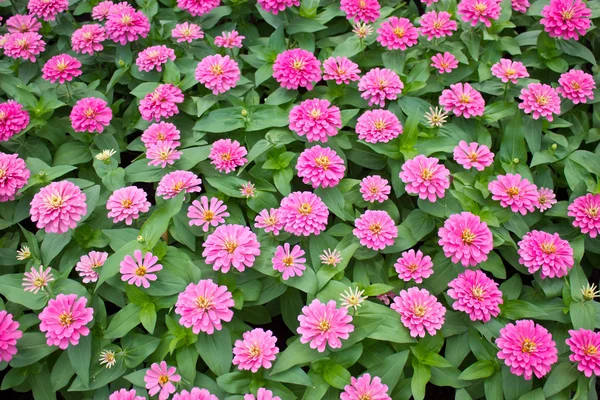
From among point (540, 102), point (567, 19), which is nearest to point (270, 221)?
point (540, 102)

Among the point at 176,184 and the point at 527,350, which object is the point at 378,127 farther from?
the point at 527,350

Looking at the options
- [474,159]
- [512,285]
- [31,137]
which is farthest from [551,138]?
[31,137]

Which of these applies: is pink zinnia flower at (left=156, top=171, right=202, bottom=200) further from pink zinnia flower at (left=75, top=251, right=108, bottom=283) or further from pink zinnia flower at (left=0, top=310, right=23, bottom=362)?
pink zinnia flower at (left=0, top=310, right=23, bottom=362)

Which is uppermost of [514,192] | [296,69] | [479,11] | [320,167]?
[479,11]

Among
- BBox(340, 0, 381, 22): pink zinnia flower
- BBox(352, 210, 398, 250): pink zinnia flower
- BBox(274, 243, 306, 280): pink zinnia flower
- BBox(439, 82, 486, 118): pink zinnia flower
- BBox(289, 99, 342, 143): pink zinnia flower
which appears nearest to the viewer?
BBox(274, 243, 306, 280): pink zinnia flower

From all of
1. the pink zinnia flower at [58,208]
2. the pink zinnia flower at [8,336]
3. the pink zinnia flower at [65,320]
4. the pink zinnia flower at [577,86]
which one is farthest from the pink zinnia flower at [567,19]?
the pink zinnia flower at [8,336]

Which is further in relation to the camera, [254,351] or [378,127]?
[378,127]

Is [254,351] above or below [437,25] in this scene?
below

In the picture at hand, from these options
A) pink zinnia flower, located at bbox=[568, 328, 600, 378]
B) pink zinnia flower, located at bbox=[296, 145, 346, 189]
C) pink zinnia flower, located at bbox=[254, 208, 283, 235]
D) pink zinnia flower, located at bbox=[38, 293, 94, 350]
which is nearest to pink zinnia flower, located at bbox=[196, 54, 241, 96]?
pink zinnia flower, located at bbox=[296, 145, 346, 189]
